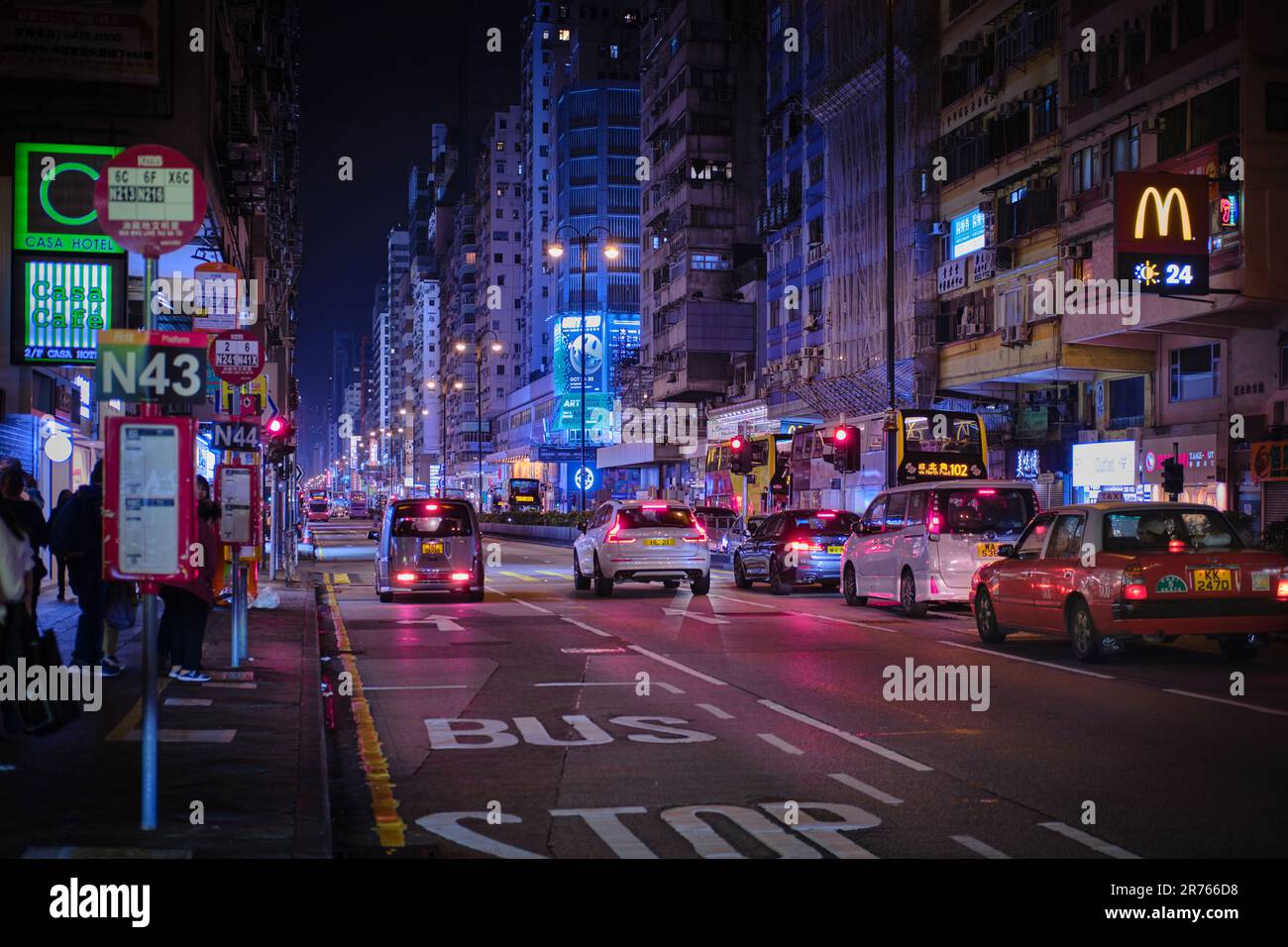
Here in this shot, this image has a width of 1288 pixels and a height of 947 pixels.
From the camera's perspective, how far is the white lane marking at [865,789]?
8.30 meters

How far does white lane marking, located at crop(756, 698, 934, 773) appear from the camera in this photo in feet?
31.2

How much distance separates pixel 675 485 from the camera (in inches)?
3265

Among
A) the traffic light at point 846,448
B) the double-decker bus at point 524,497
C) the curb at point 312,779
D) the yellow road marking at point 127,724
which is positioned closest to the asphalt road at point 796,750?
the curb at point 312,779

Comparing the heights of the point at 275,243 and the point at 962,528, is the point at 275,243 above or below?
above

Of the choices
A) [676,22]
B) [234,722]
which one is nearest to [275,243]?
[676,22]

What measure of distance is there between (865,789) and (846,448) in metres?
26.0

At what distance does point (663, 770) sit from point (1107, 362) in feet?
98.5

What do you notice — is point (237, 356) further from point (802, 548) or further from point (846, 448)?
point (846, 448)

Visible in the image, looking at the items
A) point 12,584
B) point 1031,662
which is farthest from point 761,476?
point 12,584

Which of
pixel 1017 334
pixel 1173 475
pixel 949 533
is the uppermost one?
pixel 1017 334

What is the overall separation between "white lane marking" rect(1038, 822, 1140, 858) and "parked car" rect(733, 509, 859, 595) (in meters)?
20.7

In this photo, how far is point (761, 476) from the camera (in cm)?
4753

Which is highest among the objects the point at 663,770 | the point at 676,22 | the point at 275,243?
the point at 676,22
